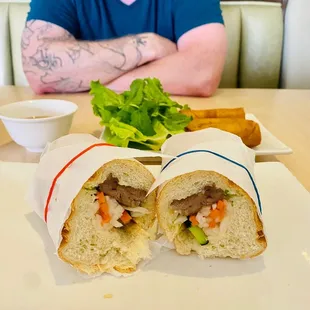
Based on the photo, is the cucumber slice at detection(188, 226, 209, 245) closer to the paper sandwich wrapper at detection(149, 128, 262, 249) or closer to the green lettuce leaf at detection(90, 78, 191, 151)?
the paper sandwich wrapper at detection(149, 128, 262, 249)

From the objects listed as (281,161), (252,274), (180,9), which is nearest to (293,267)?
(252,274)

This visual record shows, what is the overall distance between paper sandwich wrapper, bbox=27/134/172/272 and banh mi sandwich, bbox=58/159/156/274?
12mm

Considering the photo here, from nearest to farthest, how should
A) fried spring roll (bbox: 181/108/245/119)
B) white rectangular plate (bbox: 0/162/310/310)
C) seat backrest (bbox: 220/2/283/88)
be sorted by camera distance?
1. white rectangular plate (bbox: 0/162/310/310)
2. fried spring roll (bbox: 181/108/245/119)
3. seat backrest (bbox: 220/2/283/88)

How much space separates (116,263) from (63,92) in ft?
4.29

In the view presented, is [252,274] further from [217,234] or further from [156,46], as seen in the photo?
[156,46]

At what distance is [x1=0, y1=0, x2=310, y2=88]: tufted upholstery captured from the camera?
270 centimetres

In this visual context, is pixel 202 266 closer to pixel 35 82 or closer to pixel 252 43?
pixel 35 82

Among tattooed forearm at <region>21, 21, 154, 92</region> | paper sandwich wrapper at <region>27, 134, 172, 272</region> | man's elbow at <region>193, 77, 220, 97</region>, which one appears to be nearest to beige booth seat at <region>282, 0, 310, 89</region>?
man's elbow at <region>193, 77, 220, 97</region>

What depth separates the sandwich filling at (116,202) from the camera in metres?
0.82

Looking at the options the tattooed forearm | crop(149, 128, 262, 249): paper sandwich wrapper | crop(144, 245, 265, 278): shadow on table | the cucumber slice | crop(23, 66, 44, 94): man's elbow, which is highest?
crop(149, 128, 262, 249): paper sandwich wrapper

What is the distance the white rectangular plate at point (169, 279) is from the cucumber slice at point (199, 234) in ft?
0.11

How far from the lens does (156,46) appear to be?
6.40 feet

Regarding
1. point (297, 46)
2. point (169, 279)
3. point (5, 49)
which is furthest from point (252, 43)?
point (169, 279)

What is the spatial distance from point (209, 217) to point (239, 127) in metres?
0.46
